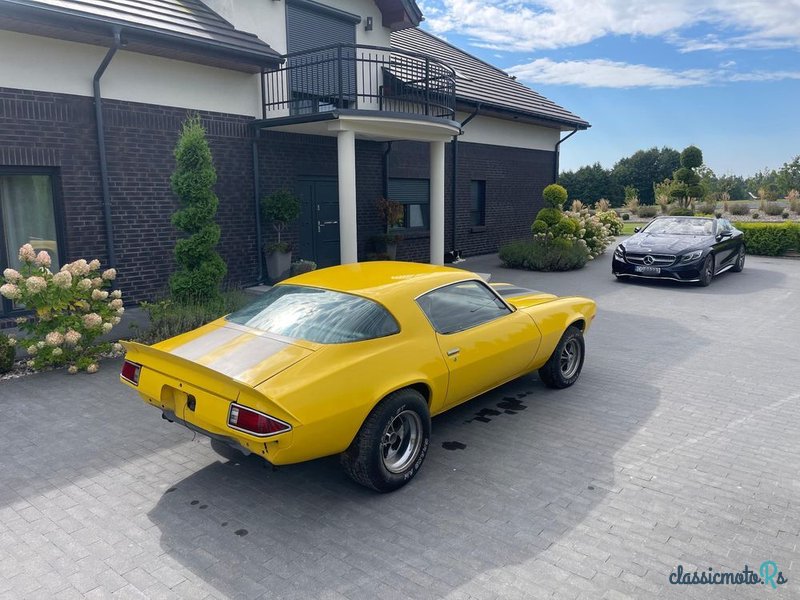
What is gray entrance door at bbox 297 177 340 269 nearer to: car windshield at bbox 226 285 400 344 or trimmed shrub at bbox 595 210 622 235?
car windshield at bbox 226 285 400 344

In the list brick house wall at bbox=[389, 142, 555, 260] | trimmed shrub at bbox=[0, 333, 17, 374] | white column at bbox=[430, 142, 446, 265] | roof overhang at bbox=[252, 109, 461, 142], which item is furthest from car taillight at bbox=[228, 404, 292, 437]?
brick house wall at bbox=[389, 142, 555, 260]

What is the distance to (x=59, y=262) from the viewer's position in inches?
339

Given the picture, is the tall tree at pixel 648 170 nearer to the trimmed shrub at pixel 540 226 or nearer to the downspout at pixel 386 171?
the trimmed shrub at pixel 540 226

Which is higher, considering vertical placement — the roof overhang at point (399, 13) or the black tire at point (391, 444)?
the roof overhang at point (399, 13)

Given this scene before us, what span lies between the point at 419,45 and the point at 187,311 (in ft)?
39.9

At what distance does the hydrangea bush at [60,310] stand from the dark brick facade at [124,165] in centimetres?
201

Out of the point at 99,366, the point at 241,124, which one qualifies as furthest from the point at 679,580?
the point at 241,124

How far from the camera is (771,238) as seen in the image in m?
18.1

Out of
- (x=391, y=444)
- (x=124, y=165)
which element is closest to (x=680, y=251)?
(x=391, y=444)

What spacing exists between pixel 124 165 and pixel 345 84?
203 inches

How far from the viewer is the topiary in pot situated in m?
10.8

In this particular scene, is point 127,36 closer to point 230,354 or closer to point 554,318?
point 230,354

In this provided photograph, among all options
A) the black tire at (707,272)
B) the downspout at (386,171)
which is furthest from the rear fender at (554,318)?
the downspout at (386,171)

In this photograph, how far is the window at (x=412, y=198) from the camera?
14.5 m
